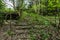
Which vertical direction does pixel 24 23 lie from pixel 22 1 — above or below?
below

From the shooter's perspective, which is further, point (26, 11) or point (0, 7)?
point (26, 11)

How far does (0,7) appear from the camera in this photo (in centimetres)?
920

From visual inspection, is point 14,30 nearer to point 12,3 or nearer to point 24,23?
point 24,23

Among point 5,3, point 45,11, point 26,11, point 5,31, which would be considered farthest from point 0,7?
point 45,11

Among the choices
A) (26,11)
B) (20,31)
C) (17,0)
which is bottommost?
(20,31)

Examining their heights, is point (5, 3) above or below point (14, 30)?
above

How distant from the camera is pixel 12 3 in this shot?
10.5 m

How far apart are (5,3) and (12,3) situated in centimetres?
96

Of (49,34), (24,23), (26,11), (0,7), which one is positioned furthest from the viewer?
(26,11)

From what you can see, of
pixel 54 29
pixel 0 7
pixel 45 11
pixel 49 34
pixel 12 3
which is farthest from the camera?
pixel 45 11

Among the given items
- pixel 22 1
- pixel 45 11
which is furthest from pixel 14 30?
pixel 45 11

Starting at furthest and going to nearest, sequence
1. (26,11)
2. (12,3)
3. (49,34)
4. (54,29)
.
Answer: (26,11), (12,3), (54,29), (49,34)

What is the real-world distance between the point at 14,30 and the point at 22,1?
8.87ft

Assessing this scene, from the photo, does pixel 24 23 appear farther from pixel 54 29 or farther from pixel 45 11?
pixel 45 11
